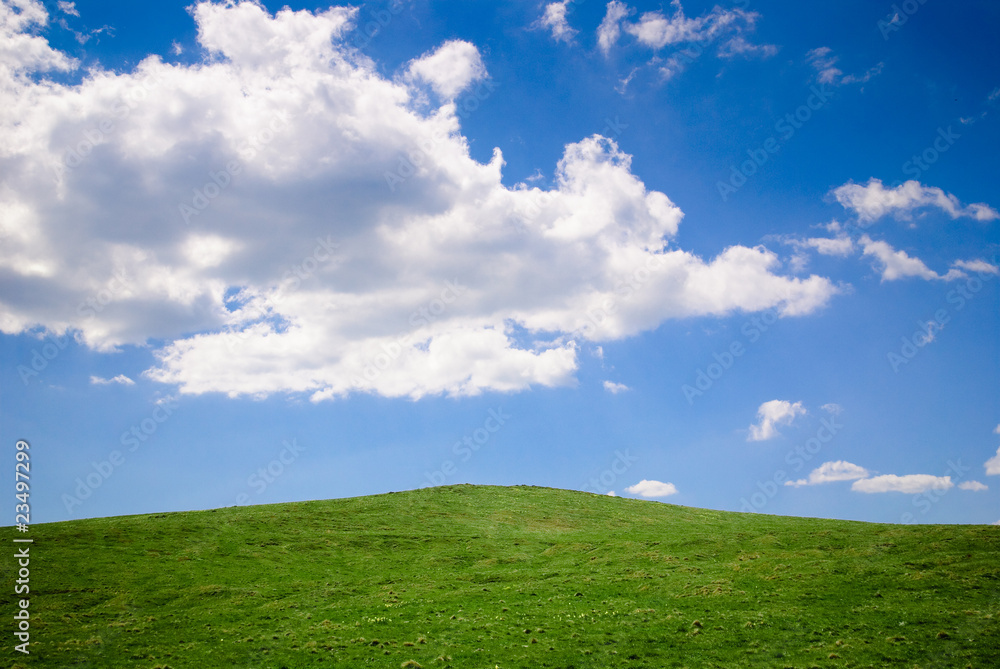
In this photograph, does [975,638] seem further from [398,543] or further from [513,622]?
[398,543]

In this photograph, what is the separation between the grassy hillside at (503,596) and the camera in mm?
27703

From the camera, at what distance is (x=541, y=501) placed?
267 ft

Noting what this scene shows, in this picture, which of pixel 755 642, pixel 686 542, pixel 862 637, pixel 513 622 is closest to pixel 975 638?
pixel 862 637

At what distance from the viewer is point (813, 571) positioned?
37969 mm

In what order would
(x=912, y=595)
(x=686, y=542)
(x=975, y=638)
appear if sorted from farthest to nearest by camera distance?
1. (x=686, y=542)
2. (x=912, y=595)
3. (x=975, y=638)

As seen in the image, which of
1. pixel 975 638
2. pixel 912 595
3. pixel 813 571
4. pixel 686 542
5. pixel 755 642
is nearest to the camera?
pixel 975 638

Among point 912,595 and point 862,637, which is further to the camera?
point 912,595

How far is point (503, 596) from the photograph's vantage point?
126ft

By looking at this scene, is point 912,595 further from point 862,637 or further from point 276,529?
point 276,529

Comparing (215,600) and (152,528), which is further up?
(152,528)

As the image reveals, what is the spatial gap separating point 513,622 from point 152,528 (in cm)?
4420

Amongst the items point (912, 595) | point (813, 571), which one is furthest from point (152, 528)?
point (912, 595)

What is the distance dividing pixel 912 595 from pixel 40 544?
69.1 metres

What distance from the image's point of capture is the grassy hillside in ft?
90.9
